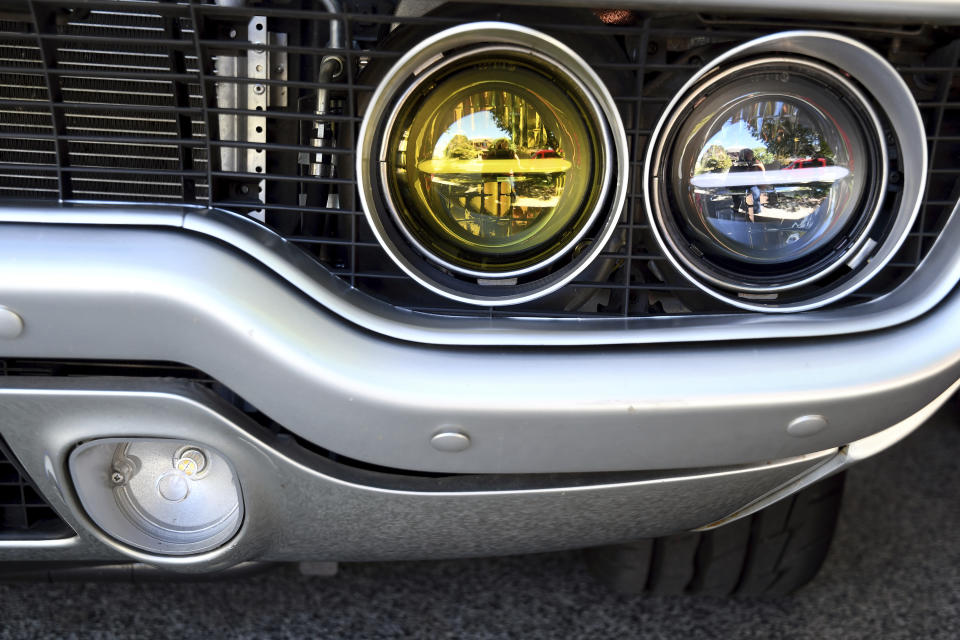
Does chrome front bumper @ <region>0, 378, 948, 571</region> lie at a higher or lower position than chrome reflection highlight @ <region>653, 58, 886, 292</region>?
lower

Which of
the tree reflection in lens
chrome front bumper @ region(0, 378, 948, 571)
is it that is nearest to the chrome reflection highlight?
the tree reflection in lens

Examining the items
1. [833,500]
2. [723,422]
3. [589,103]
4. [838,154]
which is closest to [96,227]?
[589,103]

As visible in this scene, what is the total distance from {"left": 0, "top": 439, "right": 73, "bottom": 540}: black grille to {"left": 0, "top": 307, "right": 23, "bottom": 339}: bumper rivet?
0.35 m

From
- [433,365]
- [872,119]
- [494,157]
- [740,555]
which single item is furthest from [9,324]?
[740,555]

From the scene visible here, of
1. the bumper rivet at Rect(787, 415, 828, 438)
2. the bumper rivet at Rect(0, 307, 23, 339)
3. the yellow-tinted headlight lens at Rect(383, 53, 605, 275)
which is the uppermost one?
the yellow-tinted headlight lens at Rect(383, 53, 605, 275)

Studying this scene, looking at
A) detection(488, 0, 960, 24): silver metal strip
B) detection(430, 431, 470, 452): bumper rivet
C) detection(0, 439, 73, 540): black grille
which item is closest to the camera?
detection(488, 0, 960, 24): silver metal strip

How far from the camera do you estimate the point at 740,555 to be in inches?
69.9

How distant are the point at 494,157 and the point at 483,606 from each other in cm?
114

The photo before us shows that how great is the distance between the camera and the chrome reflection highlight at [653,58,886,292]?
3.58ft

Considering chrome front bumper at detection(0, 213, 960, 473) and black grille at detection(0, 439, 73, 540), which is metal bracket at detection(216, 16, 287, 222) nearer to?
chrome front bumper at detection(0, 213, 960, 473)

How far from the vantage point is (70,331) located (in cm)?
104

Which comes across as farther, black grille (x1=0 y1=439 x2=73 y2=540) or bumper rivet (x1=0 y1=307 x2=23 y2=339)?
black grille (x1=0 y1=439 x2=73 y2=540)

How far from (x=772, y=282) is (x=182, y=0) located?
Answer: 876mm

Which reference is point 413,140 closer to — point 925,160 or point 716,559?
point 925,160
